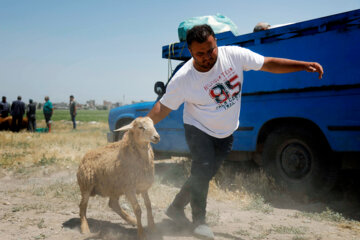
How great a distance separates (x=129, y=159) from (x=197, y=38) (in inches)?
60.0

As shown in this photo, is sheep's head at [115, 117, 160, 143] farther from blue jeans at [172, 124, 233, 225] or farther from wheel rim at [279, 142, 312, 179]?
wheel rim at [279, 142, 312, 179]

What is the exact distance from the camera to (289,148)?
16.3 ft

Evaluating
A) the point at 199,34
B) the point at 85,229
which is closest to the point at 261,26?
the point at 199,34

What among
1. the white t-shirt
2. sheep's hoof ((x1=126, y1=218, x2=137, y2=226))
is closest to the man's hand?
the white t-shirt

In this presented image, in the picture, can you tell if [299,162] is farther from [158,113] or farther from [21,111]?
[21,111]

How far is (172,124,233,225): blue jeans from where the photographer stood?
11.2ft

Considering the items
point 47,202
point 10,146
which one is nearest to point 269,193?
point 47,202

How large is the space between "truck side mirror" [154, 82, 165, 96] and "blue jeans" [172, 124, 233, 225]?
10.1ft

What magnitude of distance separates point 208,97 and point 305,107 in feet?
6.65

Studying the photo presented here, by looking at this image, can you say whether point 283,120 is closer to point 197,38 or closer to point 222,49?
point 222,49

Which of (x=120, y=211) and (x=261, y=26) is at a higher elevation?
(x=261, y=26)

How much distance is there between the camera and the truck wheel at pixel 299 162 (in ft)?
14.9

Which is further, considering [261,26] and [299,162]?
[261,26]

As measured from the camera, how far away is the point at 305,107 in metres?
4.62
